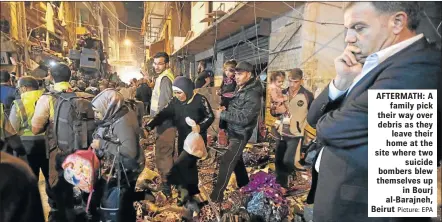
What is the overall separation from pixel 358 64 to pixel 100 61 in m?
1.13

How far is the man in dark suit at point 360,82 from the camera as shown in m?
1.03

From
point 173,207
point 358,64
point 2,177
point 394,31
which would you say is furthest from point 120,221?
point 394,31

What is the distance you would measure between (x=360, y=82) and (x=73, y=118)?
1.23 m

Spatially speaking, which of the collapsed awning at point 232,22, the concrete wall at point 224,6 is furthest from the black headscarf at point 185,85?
the concrete wall at point 224,6

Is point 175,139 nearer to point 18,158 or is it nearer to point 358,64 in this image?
point 18,158

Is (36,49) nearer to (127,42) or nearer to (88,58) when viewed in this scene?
(88,58)

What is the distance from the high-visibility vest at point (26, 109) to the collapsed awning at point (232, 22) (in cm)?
66

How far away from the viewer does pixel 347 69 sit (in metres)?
1.13

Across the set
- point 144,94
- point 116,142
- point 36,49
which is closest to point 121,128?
point 116,142

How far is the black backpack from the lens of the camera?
1339 mm

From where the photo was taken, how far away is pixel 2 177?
0.97 metres

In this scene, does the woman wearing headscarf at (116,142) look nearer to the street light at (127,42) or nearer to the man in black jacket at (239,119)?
the street light at (127,42)

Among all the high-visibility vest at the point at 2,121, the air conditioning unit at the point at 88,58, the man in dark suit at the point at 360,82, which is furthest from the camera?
the air conditioning unit at the point at 88,58

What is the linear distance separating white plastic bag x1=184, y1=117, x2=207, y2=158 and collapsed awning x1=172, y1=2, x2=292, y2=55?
1.19 ft
